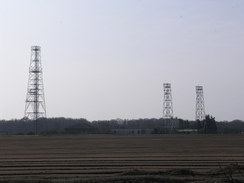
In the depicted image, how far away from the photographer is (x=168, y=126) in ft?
426

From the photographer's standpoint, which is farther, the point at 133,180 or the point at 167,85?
the point at 167,85

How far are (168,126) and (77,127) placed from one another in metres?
28.3

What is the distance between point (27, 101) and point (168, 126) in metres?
41.6

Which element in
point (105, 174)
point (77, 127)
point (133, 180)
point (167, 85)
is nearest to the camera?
point (133, 180)

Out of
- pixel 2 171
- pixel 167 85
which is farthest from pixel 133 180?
pixel 167 85

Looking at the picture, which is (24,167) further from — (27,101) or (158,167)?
(27,101)

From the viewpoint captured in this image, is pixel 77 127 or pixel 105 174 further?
pixel 77 127

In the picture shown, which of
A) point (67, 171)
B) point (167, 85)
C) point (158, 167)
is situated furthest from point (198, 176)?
point (167, 85)

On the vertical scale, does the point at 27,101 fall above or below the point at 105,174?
above

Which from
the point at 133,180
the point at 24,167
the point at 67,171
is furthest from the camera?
the point at 24,167

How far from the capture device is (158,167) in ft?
78.4

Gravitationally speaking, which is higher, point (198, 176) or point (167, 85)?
point (167, 85)

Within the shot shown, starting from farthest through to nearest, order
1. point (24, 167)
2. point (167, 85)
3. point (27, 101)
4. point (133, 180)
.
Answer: point (167, 85)
point (27, 101)
point (24, 167)
point (133, 180)

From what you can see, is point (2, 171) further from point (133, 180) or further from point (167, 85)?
point (167, 85)
